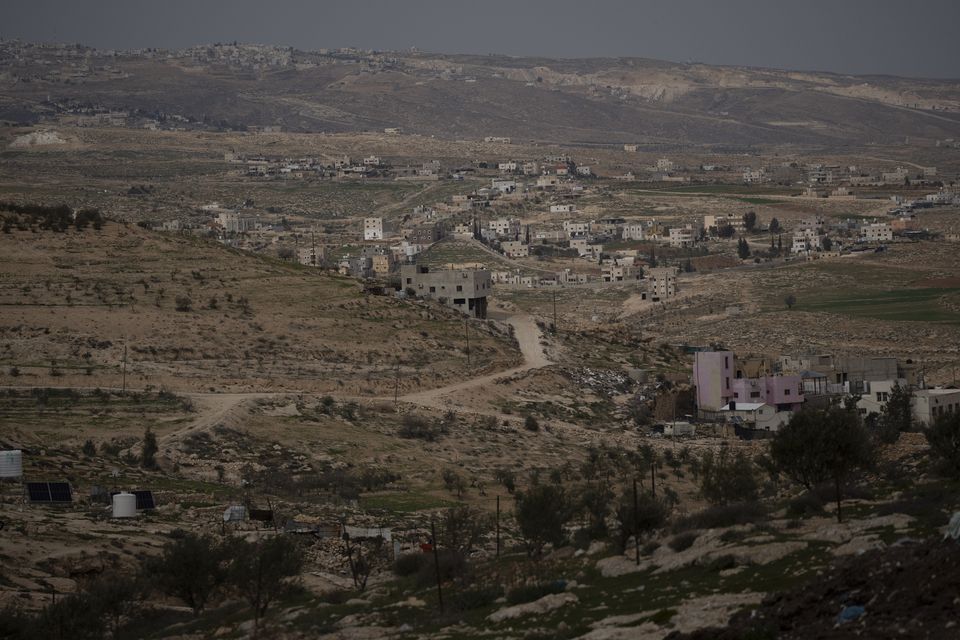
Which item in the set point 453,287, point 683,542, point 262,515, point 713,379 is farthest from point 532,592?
point 453,287

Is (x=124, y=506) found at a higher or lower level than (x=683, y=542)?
lower

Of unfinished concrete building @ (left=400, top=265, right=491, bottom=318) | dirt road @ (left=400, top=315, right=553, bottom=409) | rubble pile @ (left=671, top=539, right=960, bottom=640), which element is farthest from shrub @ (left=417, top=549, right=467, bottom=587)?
unfinished concrete building @ (left=400, top=265, right=491, bottom=318)

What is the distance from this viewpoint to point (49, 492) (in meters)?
35.2

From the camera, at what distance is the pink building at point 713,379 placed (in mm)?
55469

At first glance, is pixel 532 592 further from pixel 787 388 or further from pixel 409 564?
pixel 787 388

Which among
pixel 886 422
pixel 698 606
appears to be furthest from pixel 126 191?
pixel 698 606

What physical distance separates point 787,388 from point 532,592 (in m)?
33.0

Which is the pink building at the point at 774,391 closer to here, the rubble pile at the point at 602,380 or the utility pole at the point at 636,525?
the rubble pile at the point at 602,380

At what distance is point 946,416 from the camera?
33.0 m

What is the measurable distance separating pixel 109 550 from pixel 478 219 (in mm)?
105413

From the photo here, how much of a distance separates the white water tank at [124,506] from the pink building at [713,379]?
2547cm

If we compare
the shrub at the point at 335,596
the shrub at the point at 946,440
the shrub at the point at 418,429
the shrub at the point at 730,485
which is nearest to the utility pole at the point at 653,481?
the shrub at the point at 730,485

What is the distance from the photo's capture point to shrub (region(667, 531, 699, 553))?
24.9 m

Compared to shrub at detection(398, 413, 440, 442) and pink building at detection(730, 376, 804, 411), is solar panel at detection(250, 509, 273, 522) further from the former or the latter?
pink building at detection(730, 376, 804, 411)
